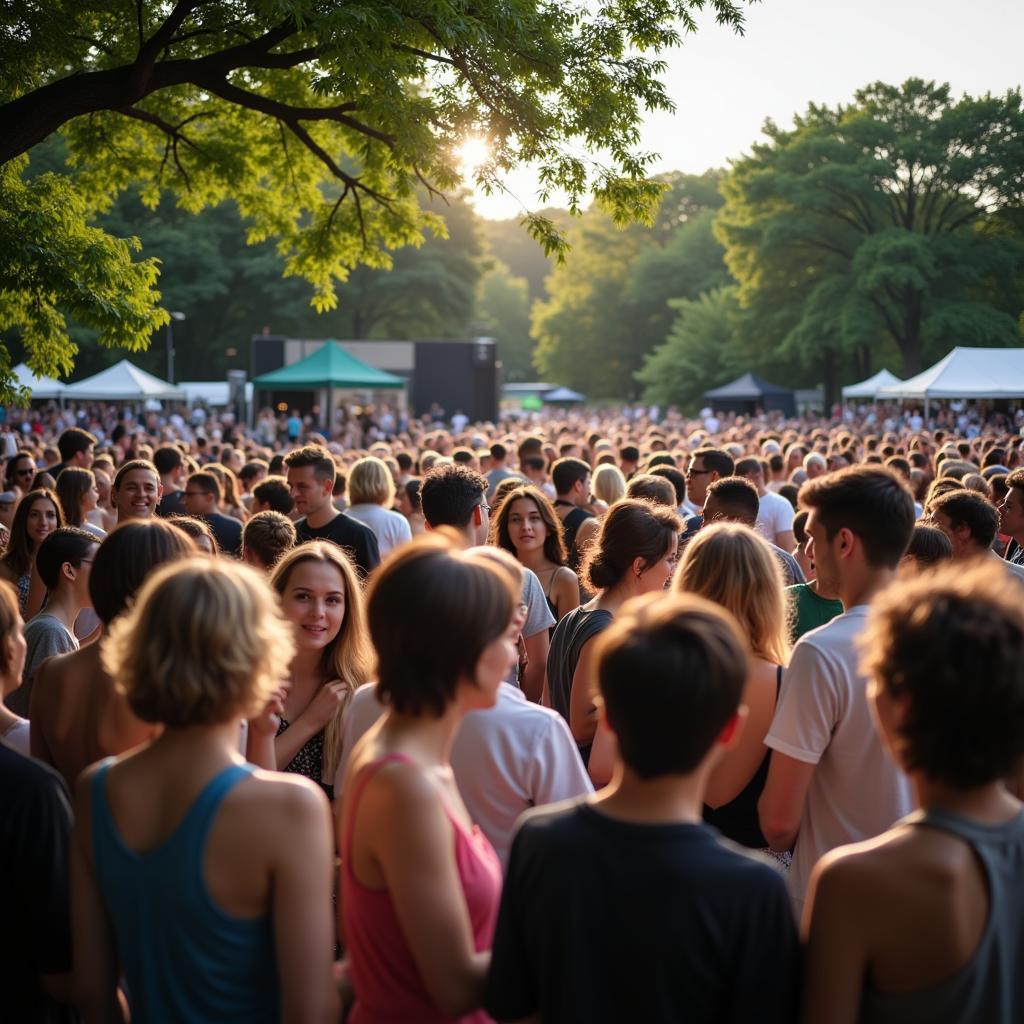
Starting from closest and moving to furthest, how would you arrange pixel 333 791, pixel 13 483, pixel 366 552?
1. pixel 333 791
2. pixel 366 552
3. pixel 13 483

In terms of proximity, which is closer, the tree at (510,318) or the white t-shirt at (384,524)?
the white t-shirt at (384,524)

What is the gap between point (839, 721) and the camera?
10.6 feet

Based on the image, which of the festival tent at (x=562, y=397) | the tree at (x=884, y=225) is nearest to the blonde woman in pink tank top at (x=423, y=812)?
the tree at (x=884, y=225)

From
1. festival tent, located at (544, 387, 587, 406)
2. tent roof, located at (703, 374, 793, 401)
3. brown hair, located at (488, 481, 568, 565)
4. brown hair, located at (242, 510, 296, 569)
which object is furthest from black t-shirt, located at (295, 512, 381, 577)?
festival tent, located at (544, 387, 587, 406)

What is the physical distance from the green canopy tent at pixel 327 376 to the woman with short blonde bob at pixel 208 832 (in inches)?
1157

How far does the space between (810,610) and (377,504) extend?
13.6ft

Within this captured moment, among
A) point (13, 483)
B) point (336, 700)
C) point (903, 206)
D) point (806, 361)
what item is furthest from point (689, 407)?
point (336, 700)

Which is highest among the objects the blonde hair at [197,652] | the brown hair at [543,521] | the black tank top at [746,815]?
the blonde hair at [197,652]

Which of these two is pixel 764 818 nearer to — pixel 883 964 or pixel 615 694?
pixel 883 964

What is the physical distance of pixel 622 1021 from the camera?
197 cm

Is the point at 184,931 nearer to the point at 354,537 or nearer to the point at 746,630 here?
the point at 746,630

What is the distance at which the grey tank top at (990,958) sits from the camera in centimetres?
200

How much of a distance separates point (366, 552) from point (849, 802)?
4.56 meters

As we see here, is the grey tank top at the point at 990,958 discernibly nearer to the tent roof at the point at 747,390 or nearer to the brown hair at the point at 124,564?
the brown hair at the point at 124,564
